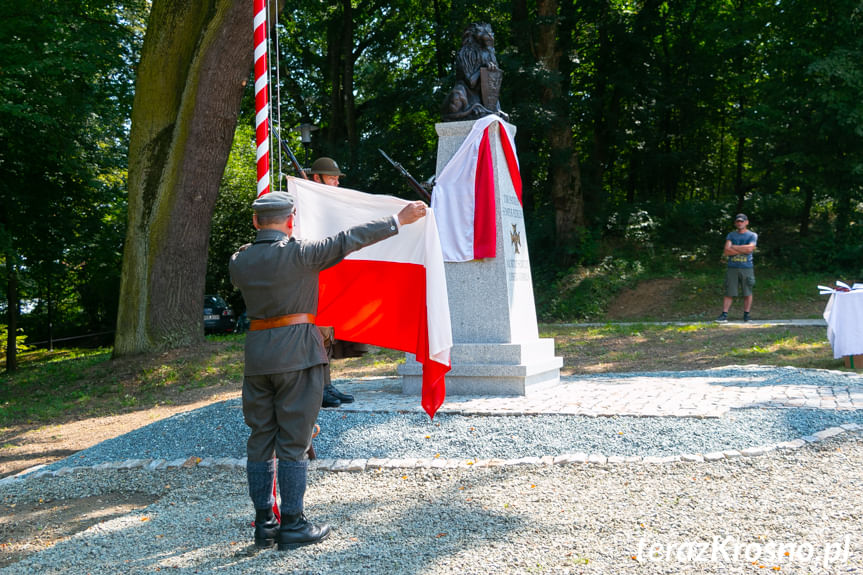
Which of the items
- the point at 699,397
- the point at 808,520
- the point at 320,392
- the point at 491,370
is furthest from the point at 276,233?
the point at 699,397

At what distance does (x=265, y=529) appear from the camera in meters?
4.11

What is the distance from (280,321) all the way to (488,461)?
7.20 ft

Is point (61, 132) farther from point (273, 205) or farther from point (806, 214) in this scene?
point (806, 214)

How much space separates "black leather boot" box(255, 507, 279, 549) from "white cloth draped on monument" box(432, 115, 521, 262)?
4448 millimetres

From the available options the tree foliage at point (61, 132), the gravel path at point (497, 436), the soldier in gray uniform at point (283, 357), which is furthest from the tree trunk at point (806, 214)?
the soldier in gray uniform at point (283, 357)

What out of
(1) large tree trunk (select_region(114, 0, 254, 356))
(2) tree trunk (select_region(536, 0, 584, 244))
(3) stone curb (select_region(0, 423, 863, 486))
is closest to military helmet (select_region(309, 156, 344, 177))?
(3) stone curb (select_region(0, 423, 863, 486))

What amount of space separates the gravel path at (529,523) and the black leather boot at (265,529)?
7 cm

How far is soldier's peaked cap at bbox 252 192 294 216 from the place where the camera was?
4184 millimetres

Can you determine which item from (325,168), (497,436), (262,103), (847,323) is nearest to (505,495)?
(497,436)

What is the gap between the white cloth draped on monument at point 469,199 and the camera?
809cm

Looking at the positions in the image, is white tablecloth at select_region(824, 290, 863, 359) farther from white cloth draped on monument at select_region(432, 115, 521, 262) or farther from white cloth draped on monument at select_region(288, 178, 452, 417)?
white cloth draped on monument at select_region(288, 178, 452, 417)

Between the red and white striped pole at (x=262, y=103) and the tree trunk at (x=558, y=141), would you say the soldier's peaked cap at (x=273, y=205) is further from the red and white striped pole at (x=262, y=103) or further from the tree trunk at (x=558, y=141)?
the tree trunk at (x=558, y=141)

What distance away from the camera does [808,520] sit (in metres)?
4.07

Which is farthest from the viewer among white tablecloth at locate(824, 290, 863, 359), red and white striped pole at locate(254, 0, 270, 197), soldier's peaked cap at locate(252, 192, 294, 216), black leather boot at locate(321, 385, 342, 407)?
white tablecloth at locate(824, 290, 863, 359)
